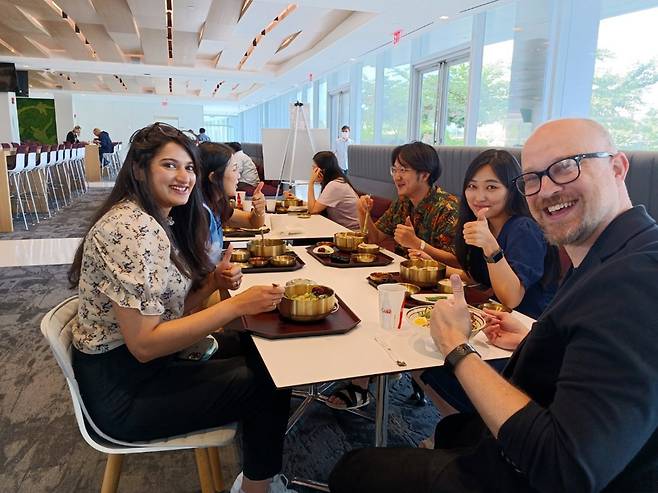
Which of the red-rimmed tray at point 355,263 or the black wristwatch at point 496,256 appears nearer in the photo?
the black wristwatch at point 496,256

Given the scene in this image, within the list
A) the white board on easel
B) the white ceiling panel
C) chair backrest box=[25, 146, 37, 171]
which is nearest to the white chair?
the white board on easel

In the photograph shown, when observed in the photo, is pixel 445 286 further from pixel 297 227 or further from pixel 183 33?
pixel 183 33

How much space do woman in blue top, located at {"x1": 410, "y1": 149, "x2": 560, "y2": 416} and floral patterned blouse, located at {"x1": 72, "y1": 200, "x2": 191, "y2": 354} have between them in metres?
0.82

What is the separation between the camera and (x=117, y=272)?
1.15 metres

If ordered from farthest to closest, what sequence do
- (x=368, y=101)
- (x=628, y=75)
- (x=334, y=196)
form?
(x=368, y=101)
(x=628, y=75)
(x=334, y=196)

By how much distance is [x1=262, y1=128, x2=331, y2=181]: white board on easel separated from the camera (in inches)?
232

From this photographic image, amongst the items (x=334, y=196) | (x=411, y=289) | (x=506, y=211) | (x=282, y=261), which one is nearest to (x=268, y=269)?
(x=282, y=261)

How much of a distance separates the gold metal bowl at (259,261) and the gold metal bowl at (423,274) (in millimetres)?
561

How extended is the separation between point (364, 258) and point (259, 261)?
45cm

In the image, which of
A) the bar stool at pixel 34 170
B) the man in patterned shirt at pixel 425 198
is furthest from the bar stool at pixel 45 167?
the man in patterned shirt at pixel 425 198

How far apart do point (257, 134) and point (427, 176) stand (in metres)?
19.7

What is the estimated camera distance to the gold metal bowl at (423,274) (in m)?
1.65

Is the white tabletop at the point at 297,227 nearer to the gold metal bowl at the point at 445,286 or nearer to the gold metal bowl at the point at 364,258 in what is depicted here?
the gold metal bowl at the point at 364,258

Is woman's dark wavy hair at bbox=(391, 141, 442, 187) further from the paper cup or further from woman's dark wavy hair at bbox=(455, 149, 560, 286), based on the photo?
the paper cup
